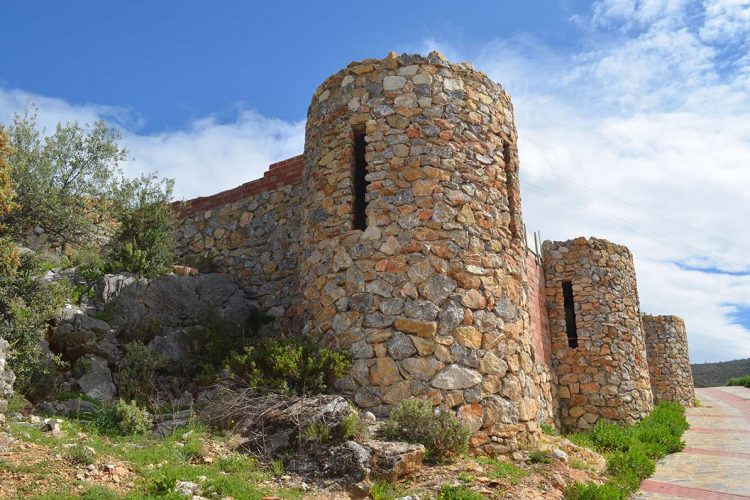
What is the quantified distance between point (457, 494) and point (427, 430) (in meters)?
1.04

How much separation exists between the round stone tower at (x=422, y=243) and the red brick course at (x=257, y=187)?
7.03 ft

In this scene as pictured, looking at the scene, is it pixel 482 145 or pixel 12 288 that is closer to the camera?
pixel 12 288

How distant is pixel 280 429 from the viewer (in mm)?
7199

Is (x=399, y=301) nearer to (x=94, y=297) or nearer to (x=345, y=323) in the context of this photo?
(x=345, y=323)

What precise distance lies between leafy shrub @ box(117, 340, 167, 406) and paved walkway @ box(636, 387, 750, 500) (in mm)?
7205

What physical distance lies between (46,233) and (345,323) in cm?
→ 658

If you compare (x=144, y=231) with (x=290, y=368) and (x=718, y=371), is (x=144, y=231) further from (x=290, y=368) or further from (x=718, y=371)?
(x=718, y=371)

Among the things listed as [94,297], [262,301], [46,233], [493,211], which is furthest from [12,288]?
[493,211]

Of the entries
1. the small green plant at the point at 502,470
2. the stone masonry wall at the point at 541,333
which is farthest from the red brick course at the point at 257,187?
the small green plant at the point at 502,470

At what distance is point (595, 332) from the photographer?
1539 centimetres

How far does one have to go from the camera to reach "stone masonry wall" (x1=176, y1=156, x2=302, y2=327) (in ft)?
37.8

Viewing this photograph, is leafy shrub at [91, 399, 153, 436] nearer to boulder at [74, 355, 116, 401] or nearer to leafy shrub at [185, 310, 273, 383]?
boulder at [74, 355, 116, 401]

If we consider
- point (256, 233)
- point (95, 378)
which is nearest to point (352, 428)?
point (95, 378)

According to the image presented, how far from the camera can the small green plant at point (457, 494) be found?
623 centimetres
